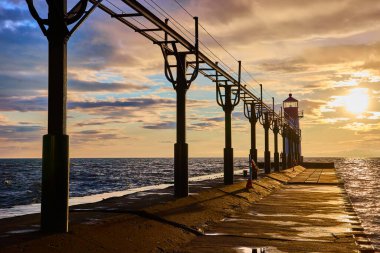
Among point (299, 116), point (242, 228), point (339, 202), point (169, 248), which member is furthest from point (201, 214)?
point (299, 116)

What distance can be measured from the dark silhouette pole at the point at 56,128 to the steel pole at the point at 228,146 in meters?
17.2

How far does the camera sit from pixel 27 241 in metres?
8.95

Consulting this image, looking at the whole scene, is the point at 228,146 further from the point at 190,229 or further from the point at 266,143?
the point at 266,143

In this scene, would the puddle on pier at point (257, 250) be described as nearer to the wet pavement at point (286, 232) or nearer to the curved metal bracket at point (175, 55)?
the wet pavement at point (286, 232)

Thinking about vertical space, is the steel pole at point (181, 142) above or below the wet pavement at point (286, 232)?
above

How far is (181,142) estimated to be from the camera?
19.2m

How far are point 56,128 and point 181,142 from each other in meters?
9.51

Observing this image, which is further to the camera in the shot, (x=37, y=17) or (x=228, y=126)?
(x=228, y=126)

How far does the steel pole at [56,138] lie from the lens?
9.93 meters

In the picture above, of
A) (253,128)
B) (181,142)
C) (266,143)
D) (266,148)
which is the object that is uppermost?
(253,128)

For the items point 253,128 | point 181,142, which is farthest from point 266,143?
point 181,142

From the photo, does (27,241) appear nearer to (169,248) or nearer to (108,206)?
(169,248)

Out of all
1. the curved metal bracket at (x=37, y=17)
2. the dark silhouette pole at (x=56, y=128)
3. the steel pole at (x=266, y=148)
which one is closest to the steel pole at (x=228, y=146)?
the steel pole at (x=266, y=148)

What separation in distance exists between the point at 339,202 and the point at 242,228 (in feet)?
32.0
